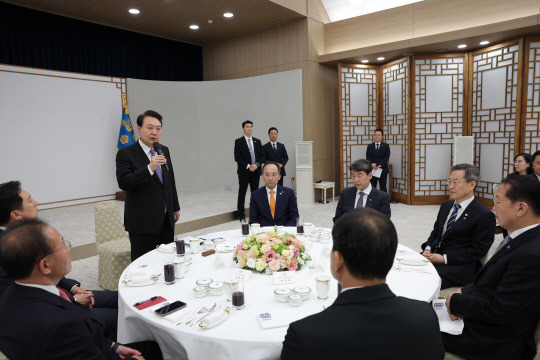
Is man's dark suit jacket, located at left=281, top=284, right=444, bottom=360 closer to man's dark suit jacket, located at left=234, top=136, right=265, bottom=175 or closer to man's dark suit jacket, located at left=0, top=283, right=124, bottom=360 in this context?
man's dark suit jacket, located at left=0, top=283, right=124, bottom=360

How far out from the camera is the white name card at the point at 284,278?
6.13 ft

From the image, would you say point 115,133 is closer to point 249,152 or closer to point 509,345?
point 249,152

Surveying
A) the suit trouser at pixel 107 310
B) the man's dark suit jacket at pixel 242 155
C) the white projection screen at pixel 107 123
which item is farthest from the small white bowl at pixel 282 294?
the white projection screen at pixel 107 123

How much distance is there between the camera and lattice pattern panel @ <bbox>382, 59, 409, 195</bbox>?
7.04 m

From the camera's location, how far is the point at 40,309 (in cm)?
121

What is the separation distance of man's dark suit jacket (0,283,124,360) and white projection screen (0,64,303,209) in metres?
6.00

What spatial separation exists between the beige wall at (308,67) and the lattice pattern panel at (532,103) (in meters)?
3.59

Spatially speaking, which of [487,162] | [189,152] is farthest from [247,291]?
[189,152]

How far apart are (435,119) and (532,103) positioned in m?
1.54

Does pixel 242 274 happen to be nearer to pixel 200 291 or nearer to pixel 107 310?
pixel 200 291

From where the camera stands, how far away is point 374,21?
714 cm

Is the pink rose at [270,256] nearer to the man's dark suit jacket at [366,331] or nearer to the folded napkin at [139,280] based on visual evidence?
the folded napkin at [139,280]

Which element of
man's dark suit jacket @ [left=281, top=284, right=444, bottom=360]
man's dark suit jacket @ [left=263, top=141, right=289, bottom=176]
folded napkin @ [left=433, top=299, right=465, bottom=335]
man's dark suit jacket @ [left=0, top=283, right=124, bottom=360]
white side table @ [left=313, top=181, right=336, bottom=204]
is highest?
man's dark suit jacket @ [left=263, top=141, right=289, bottom=176]

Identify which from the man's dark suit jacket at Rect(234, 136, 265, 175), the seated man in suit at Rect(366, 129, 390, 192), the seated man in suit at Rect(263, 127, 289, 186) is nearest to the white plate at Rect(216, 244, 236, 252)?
the man's dark suit jacket at Rect(234, 136, 265, 175)
